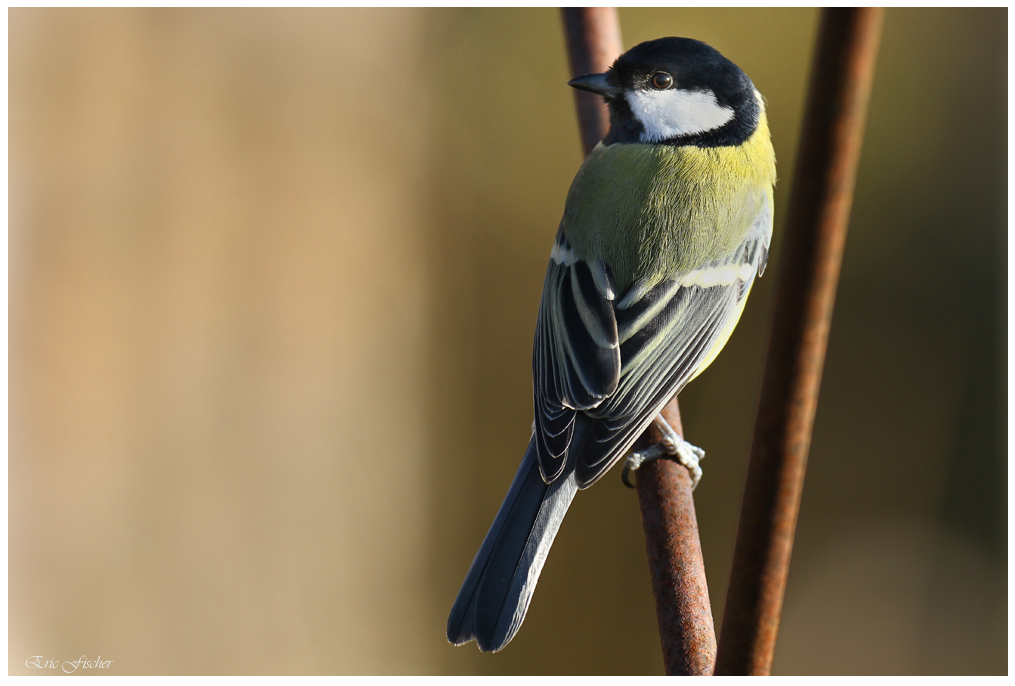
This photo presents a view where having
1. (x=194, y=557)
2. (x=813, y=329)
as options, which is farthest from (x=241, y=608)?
(x=813, y=329)

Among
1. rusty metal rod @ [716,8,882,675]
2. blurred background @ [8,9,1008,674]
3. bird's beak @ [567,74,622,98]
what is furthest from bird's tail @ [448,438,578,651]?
blurred background @ [8,9,1008,674]

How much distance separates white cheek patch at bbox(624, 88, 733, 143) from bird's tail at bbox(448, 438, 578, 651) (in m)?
0.71

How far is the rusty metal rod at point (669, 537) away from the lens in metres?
0.68

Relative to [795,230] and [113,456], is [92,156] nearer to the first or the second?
[113,456]

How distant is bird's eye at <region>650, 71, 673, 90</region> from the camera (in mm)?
1403

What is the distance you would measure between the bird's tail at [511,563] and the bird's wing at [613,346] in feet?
0.11

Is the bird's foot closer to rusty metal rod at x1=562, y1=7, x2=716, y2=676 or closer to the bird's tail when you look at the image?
rusty metal rod at x1=562, y1=7, x2=716, y2=676

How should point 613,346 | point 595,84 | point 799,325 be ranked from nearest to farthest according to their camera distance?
point 799,325
point 613,346
point 595,84

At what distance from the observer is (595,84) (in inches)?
53.1

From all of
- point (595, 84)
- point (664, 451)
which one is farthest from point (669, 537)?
point (595, 84)
